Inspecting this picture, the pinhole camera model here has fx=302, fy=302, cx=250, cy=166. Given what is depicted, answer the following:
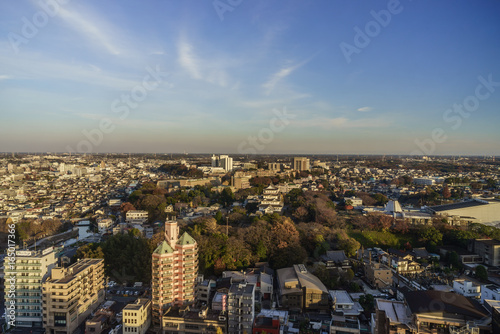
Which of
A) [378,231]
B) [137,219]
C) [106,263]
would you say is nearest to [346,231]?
[378,231]

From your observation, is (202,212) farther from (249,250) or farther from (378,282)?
(378,282)

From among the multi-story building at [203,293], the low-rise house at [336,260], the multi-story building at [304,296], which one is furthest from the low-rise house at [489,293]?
the multi-story building at [203,293]

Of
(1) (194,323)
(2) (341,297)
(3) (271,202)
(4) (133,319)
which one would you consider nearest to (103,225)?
(3) (271,202)

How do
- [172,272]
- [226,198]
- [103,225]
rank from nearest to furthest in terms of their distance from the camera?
1. [172,272]
2. [103,225]
3. [226,198]

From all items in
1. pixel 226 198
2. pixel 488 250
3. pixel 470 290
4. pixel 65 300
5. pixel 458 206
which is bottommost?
pixel 470 290

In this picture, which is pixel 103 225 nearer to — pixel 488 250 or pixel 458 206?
pixel 488 250
